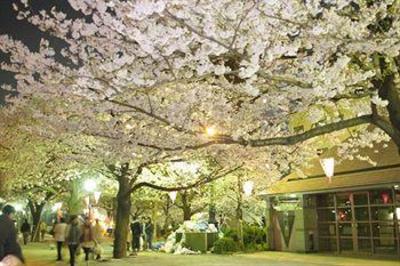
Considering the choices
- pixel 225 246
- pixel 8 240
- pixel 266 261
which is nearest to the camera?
pixel 8 240

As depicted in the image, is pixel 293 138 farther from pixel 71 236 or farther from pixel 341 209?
pixel 341 209

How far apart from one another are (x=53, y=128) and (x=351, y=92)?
29.2 ft

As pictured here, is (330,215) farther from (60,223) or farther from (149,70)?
(149,70)

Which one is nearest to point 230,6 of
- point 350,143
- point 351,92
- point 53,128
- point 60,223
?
point 351,92

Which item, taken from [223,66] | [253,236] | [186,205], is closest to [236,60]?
[223,66]

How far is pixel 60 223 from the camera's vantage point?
74.8 feet

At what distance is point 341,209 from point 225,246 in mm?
5954

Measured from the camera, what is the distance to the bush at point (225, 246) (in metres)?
24.0

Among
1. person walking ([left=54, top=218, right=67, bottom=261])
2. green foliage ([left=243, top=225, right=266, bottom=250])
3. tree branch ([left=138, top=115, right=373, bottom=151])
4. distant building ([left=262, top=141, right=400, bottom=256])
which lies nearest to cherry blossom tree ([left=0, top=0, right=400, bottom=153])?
tree branch ([left=138, top=115, right=373, bottom=151])

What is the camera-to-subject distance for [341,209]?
69.9 ft

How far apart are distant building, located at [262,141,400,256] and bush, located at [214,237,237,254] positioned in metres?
1.88

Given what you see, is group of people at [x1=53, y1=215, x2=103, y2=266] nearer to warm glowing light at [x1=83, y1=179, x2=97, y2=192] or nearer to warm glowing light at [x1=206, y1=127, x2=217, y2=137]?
warm glowing light at [x1=83, y1=179, x2=97, y2=192]

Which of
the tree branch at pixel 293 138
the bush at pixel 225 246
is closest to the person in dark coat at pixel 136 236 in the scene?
the bush at pixel 225 246

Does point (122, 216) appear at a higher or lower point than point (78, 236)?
higher
